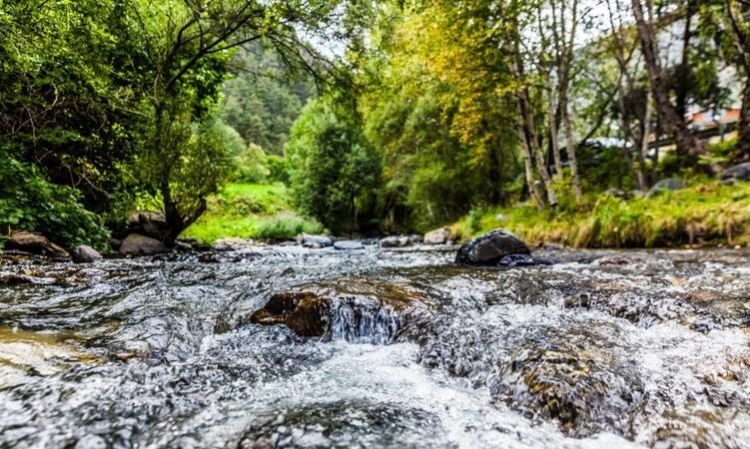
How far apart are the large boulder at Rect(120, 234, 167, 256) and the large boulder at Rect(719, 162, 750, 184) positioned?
14533 mm

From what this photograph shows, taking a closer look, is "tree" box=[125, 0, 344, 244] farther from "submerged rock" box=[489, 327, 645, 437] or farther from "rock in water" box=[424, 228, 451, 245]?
"rock in water" box=[424, 228, 451, 245]

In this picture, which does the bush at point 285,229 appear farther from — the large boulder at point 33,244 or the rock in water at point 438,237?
the large boulder at point 33,244

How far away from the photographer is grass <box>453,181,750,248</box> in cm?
775

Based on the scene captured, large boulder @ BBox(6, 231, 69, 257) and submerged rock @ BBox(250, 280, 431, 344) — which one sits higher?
large boulder @ BBox(6, 231, 69, 257)

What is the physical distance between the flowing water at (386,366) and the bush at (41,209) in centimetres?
199

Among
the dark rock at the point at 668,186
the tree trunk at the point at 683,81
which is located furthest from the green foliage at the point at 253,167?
the dark rock at the point at 668,186

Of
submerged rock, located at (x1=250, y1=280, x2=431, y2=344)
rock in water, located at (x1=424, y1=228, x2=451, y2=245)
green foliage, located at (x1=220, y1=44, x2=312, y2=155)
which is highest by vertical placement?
green foliage, located at (x1=220, y1=44, x2=312, y2=155)

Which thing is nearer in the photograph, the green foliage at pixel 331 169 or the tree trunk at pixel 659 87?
the tree trunk at pixel 659 87

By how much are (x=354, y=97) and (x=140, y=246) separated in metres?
6.73

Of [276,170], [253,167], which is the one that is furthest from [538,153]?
[276,170]

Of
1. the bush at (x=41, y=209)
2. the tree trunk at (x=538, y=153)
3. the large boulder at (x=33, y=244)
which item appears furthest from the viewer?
the tree trunk at (x=538, y=153)

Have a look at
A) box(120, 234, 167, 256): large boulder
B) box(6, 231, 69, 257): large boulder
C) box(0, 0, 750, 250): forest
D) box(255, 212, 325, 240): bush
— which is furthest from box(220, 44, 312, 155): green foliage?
box(6, 231, 69, 257): large boulder

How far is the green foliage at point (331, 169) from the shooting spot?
77.5 feet

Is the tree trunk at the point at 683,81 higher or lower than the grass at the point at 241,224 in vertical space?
higher
